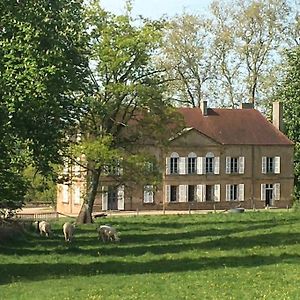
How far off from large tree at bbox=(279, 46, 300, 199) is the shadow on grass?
111ft

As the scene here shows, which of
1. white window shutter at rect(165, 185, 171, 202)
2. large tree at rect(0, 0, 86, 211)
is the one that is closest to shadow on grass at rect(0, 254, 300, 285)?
large tree at rect(0, 0, 86, 211)

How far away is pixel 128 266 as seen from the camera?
24016 millimetres

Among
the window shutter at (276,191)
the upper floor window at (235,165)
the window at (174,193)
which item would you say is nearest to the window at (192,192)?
the window at (174,193)

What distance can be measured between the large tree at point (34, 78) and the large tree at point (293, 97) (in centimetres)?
3371

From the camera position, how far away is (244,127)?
245 ft

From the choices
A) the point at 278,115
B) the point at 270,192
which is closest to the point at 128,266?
the point at 278,115

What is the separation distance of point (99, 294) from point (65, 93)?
33.8ft

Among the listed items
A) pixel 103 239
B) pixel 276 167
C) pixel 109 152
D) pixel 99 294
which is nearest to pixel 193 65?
pixel 276 167

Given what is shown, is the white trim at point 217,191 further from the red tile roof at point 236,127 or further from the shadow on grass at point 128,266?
the shadow on grass at point 128,266

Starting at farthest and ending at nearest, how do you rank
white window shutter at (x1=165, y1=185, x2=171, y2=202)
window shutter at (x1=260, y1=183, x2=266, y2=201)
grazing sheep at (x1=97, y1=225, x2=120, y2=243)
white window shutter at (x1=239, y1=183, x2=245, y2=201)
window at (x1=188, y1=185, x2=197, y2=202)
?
window shutter at (x1=260, y1=183, x2=266, y2=201) < white window shutter at (x1=239, y1=183, x2=245, y2=201) < window at (x1=188, y1=185, x2=197, y2=202) < white window shutter at (x1=165, y1=185, x2=171, y2=202) < grazing sheep at (x1=97, y1=225, x2=120, y2=243)

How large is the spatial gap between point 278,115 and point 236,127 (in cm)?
414

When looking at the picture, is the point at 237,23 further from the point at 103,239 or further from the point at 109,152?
the point at 103,239

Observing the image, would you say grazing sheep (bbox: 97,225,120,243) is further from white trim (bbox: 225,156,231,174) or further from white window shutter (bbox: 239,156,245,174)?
white window shutter (bbox: 239,156,245,174)

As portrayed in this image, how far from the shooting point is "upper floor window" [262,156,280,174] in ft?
244
